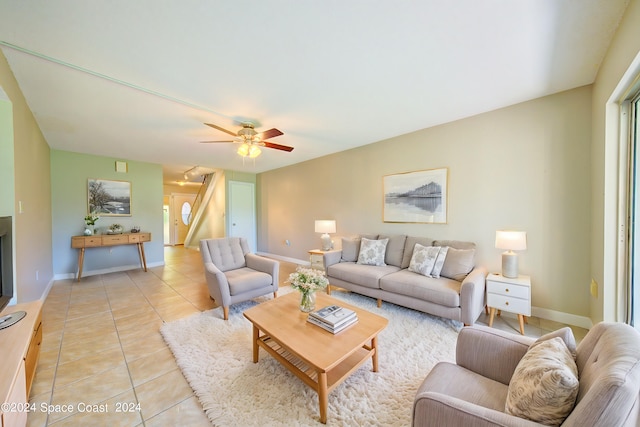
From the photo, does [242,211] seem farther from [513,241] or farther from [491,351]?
[491,351]

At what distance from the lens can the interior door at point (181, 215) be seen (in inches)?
357

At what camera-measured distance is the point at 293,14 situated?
143cm

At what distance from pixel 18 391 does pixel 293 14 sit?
2571 millimetres

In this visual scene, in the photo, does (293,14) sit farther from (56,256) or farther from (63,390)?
(56,256)

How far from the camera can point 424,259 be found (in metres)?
2.93

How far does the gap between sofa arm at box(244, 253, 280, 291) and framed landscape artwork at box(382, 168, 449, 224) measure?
1950 millimetres

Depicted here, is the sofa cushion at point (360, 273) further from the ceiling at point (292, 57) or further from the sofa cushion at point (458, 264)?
the ceiling at point (292, 57)

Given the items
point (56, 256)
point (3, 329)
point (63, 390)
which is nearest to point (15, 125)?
point (3, 329)

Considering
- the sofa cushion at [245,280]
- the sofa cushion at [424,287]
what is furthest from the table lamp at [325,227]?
the sofa cushion at [424,287]

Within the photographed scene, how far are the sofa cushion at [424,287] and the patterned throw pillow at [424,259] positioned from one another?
8cm

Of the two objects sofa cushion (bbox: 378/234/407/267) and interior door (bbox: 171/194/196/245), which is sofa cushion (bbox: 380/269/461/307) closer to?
sofa cushion (bbox: 378/234/407/267)

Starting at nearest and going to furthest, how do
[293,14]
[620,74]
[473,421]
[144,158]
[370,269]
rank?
[473,421]
[293,14]
[620,74]
[370,269]
[144,158]

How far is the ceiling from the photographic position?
1420 mm

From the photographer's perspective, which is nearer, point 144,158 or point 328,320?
point 328,320
